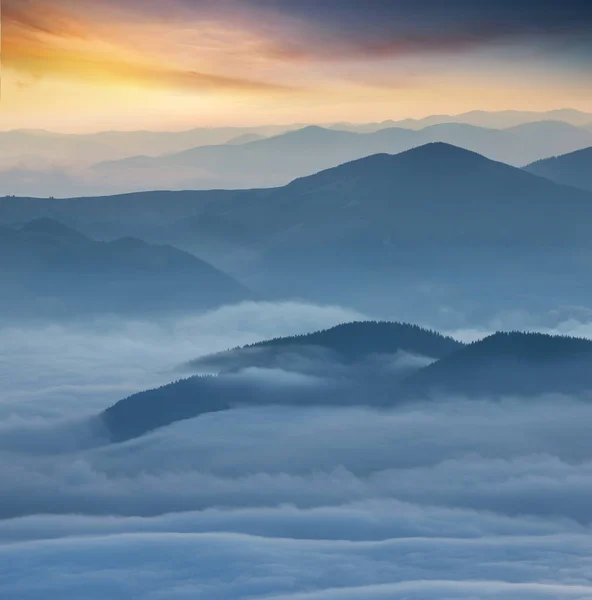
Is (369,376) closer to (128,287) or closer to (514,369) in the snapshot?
(514,369)

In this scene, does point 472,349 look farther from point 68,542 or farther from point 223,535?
point 68,542

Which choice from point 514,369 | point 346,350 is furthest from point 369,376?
point 514,369

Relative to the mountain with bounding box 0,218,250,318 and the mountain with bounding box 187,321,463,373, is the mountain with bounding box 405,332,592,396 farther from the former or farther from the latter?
the mountain with bounding box 0,218,250,318

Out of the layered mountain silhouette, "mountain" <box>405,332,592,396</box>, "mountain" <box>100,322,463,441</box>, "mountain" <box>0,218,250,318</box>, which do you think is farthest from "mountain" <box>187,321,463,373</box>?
"mountain" <box>0,218,250,318</box>

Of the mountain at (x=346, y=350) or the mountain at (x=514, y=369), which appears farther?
the mountain at (x=346, y=350)

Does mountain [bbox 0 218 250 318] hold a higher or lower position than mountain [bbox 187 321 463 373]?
higher

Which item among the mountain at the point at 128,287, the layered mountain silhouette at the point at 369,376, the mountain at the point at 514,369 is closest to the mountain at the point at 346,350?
the layered mountain silhouette at the point at 369,376

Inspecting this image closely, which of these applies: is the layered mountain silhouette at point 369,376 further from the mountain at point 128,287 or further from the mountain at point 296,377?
the mountain at point 128,287

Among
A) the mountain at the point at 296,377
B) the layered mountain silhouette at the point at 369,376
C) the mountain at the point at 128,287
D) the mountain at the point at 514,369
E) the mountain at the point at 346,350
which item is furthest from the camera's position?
the mountain at the point at 128,287
